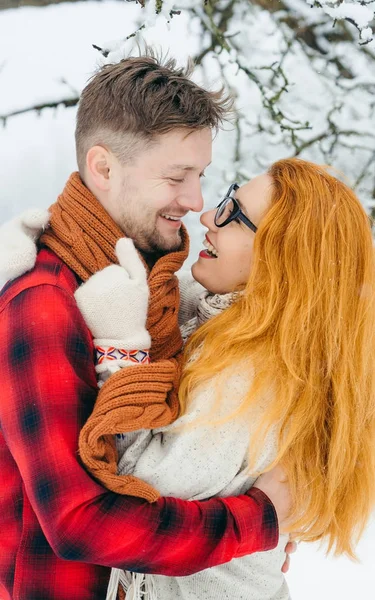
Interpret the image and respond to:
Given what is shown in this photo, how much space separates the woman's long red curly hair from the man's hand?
2 centimetres

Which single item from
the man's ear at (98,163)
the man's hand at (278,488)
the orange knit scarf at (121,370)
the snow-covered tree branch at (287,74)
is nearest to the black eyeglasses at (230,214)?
the orange knit scarf at (121,370)

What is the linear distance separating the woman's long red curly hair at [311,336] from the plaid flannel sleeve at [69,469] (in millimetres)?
311

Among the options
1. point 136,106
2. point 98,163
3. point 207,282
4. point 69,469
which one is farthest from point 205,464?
point 136,106

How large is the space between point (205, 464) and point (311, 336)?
1.40ft

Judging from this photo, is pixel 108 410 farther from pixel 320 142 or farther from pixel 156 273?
pixel 320 142

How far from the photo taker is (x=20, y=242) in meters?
1.41

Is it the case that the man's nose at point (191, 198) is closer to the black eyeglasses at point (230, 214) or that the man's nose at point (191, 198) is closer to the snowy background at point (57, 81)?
the black eyeglasses at point (230, 214)

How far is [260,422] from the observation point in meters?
1.49

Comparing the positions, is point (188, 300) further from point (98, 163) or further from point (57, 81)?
point (57, 81)

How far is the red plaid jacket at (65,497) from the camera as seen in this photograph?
123 cm

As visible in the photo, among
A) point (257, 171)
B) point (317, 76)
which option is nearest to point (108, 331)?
point (257, 171)

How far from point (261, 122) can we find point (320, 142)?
0.32 metres

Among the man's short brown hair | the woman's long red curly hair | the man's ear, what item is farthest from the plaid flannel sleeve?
the man's short brown hair

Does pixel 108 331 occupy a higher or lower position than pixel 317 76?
lower
